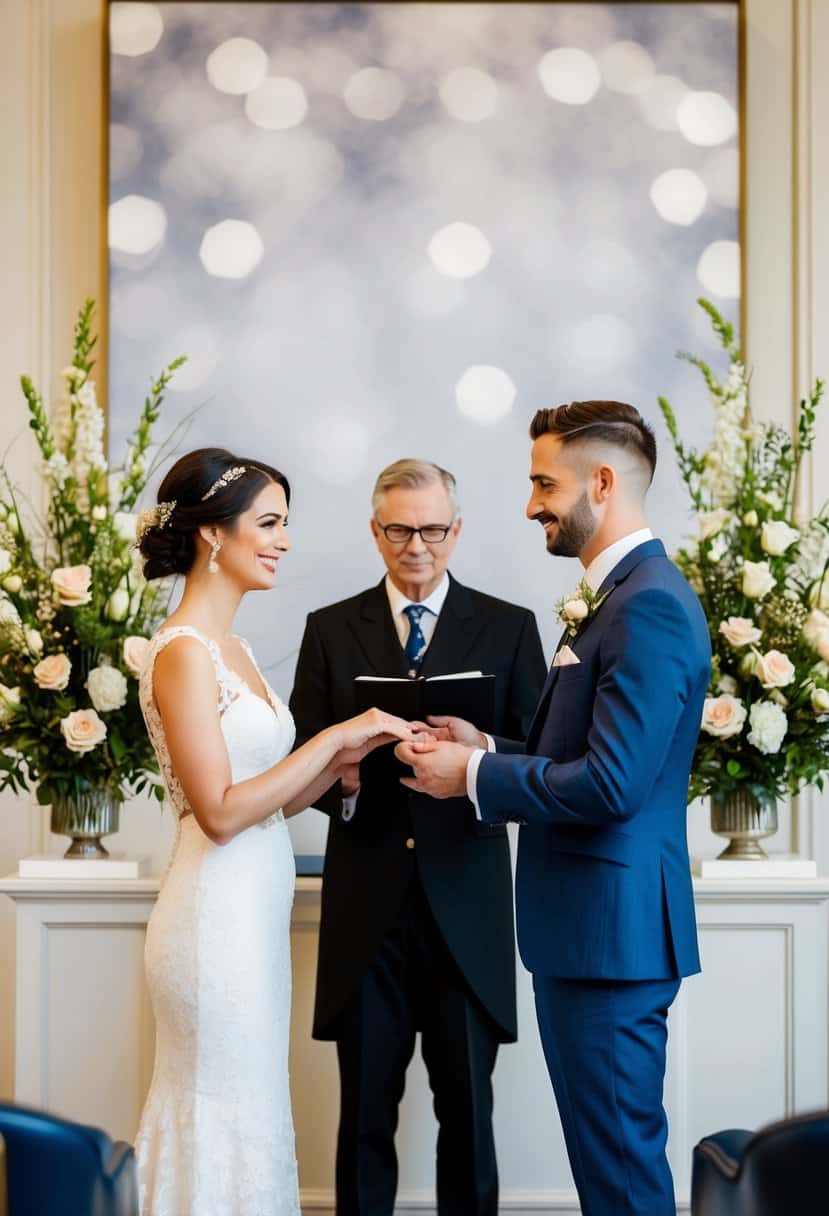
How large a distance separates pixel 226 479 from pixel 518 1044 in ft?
6.12

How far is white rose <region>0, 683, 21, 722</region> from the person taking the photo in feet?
12.0

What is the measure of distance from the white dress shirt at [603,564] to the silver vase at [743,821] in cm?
122

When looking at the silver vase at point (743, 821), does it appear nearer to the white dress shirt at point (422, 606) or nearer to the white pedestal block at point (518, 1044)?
the white pedestal block at point (518, 1044)

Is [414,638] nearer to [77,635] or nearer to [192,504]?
[192,504]

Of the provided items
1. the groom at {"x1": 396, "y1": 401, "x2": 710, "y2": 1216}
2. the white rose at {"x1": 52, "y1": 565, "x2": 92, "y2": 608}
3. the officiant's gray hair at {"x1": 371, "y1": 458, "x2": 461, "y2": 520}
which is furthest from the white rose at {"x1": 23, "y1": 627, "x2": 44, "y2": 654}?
the groom at {"x1": 396, "y1": 401, "x2": 710, "y2": 1216}

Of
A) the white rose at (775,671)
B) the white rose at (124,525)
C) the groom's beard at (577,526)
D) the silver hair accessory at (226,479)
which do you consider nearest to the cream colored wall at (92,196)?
the white rose at (124,525)

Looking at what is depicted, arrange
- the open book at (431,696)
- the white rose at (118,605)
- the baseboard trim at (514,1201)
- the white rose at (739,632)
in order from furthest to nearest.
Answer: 1. the baseboard trim at (514,1201)
2. the white rose at (118,605)
3. the white rose at (739,632)
4. the open book at (431,696)

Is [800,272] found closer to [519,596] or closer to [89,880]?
[519,596]

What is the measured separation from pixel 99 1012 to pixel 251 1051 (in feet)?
3.97

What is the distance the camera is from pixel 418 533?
140 inches

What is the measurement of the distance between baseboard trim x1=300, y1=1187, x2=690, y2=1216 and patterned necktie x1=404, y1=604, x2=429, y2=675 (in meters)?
1.54

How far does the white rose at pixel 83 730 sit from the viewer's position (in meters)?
3.62

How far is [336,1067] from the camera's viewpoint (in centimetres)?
388

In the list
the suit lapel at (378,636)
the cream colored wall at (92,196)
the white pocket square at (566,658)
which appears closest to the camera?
the white pocket square at (566,658)
